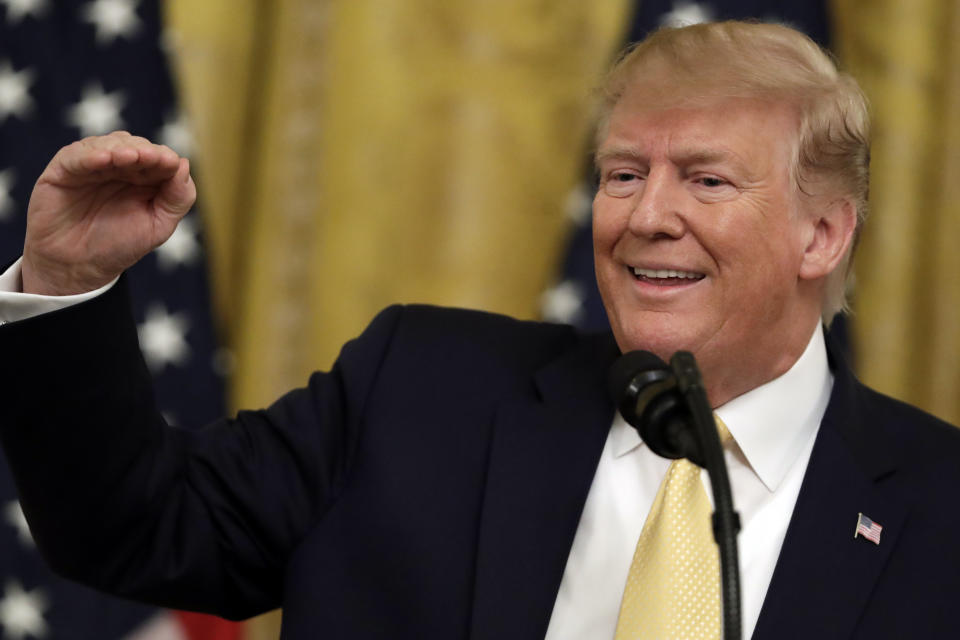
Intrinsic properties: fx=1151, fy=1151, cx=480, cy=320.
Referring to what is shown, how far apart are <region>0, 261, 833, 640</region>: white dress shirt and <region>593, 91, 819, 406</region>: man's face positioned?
0.21 feet

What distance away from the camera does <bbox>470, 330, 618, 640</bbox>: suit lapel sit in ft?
5.05

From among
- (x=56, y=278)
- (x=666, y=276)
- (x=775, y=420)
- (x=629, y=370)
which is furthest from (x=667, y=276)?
(x=56, y=278)

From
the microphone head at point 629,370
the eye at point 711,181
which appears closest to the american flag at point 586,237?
the eye at point 711,181

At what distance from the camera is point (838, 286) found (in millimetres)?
1892

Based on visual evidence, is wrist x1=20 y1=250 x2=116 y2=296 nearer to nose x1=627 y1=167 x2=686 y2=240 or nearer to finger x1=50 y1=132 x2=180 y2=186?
finger x1=50 y1=132 x2=180 y2=186

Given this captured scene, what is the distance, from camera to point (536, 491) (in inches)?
64.3

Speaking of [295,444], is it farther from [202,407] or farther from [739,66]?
[202,407]

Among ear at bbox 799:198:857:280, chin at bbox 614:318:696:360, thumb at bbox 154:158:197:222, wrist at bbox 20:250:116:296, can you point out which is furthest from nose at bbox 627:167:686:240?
wrist at bbox 20:250:116:296

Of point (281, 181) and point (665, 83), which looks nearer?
point (665, 83)

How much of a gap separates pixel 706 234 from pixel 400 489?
0.56 meters

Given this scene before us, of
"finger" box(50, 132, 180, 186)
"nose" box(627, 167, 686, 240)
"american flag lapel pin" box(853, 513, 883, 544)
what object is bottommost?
"american flag lapel pin" box(853, 513, 883, 544)

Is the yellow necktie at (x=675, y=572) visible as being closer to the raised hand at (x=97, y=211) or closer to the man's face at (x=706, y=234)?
the man's face at (x=706, y=234)

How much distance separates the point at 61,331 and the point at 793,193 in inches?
40.3

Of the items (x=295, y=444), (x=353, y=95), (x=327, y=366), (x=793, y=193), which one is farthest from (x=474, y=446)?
(x=353, y=95)
